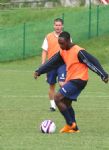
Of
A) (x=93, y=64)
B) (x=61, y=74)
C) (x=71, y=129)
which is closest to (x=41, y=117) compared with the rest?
(x=61, y=74)

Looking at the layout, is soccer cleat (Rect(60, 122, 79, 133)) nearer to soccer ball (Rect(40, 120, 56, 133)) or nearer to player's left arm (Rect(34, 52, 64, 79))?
soccer ball (Rect(40, 120, 56, 133))

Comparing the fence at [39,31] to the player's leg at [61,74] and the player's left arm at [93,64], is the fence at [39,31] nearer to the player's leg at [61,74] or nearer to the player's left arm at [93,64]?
the player's leg at [61,74]

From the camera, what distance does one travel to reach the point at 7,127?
12.8 metres

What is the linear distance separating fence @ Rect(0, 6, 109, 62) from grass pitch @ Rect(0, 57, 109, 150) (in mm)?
10992

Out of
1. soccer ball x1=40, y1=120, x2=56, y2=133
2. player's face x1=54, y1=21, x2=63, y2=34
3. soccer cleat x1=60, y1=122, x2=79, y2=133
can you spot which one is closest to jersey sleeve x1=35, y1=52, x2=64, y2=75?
soccer ball x1=40, y1=120, x2=56, y2=133

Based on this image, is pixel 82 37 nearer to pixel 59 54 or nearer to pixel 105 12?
pixel 105 12

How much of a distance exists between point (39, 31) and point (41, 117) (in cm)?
2397

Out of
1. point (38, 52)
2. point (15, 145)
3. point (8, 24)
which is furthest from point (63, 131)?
point (8, 24)

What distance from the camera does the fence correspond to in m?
36.7

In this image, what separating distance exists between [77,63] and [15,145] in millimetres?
2296

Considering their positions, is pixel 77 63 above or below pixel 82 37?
above

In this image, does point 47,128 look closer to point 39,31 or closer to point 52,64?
point 52,64

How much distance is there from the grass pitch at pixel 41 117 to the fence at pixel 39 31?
11.0 m

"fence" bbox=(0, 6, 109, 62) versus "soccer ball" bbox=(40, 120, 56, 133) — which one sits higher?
"soccer ball" bbox=(40, 120, 56, 133)
